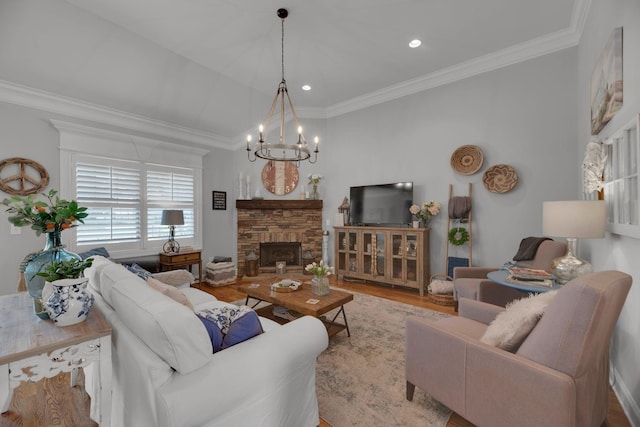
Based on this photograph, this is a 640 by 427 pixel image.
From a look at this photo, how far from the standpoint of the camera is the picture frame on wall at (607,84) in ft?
6.12

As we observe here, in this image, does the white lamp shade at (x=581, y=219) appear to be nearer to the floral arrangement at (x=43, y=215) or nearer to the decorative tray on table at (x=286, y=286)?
the decorative tray on table at (x=286, y=286)

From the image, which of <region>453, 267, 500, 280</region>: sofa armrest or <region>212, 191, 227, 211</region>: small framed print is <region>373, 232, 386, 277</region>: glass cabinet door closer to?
<region>453, 267, 500, 280</region>: sofa armrest

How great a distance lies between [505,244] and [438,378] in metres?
2.99

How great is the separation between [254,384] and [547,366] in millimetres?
1333

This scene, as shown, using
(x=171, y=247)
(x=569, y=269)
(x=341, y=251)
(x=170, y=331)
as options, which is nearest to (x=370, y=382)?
(x=170, y=331)

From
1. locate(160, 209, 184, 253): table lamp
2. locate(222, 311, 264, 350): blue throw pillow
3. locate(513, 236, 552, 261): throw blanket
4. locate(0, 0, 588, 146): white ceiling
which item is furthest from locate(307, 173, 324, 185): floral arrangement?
locate(222, 311, 264, 350): blue throw pillow

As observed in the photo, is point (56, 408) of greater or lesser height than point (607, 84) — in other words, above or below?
below

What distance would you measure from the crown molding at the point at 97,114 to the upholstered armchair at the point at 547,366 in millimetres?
5018

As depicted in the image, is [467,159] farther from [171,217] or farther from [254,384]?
[171,217]

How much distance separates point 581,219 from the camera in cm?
200

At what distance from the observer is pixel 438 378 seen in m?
1.63

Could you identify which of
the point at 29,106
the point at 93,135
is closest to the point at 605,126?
the point at 93,135

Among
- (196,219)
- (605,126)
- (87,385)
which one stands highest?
(605,126)

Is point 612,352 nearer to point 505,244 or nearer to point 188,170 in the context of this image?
point 505,244
